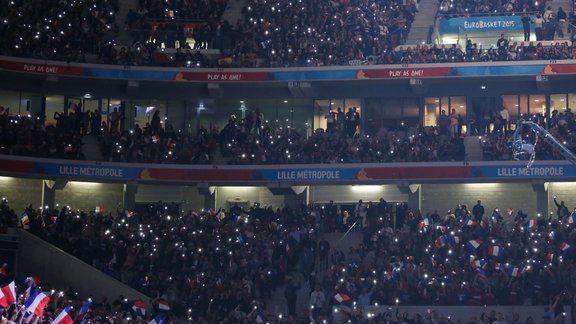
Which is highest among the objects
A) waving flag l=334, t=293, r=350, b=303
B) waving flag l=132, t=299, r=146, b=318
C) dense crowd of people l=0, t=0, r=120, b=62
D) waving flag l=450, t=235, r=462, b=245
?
dense crowd of people l=0, t=0, r=120, b=62

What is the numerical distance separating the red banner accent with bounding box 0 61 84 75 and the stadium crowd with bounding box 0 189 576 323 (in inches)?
301

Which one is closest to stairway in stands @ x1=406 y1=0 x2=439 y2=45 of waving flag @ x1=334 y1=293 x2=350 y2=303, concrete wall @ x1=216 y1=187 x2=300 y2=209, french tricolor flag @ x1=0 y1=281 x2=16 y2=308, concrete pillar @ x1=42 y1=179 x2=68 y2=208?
concrete wall @ x1=216 y1=187 x2=300 y2=209

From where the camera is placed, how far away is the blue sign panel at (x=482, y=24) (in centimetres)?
4622

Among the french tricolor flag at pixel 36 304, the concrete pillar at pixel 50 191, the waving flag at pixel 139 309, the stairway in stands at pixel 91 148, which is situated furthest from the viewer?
the concrete pillar at pixel 50 191

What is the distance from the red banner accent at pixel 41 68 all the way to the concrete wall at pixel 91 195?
14.7ft

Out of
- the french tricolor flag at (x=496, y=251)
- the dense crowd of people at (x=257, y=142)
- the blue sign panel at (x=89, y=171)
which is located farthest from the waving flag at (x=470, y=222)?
the blue sign panel at (x=89, y=171)

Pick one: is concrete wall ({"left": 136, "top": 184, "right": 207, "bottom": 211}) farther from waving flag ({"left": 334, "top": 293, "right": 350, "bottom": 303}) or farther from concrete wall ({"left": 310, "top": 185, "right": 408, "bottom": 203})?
waving flag ({"left": 334, "top": 293, "right": 350, "bottom": 303})

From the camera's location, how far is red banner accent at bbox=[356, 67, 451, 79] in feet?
139

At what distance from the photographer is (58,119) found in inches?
1720

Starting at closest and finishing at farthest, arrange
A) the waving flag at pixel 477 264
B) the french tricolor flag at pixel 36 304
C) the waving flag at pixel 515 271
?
the french tricolor flag at pixel 36 304 < the waving flag at pixel 515 271 < the waving flag at pixel 477 264

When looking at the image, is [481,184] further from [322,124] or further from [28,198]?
[28,198]

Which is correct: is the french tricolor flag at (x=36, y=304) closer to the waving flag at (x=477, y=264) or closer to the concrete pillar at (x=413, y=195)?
the waving flag at (x=477, y=264)

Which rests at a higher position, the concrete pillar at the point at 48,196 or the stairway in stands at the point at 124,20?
the stairway in stands at the point at 124,20

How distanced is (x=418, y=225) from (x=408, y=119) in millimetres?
10822
